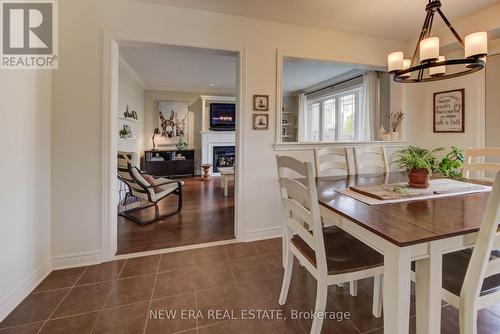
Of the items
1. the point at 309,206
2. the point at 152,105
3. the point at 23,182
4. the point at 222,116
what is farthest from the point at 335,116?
the point at 23,182

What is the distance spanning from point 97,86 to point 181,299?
1887mm

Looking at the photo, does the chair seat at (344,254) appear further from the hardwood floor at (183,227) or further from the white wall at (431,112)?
the white wall at (431,112)

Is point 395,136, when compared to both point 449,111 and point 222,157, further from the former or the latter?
point 222,157

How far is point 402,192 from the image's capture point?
152 cm

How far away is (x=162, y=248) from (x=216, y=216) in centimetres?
109

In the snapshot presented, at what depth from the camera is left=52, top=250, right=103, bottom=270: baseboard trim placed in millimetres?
2113

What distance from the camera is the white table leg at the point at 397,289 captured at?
0.92 meters

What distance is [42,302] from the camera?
5.49 ft

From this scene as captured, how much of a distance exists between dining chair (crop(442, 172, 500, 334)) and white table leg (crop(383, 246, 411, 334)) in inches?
10.3

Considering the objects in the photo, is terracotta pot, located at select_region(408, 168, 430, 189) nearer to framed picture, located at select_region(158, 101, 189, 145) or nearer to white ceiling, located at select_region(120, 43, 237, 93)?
white ceiling, located at select_region(120, 43, 237, 93)

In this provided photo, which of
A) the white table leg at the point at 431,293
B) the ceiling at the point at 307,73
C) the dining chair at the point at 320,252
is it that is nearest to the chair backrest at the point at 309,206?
the dining chair at the point at 320,252

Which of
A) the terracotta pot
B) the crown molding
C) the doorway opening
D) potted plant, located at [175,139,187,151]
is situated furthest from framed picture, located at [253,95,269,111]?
potted plant, located at [175,139,187,151]

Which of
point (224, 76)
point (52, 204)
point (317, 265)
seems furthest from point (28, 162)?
point (224, 76)

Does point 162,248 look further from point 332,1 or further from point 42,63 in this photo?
point 332,1
